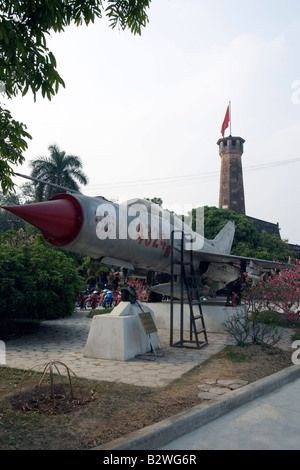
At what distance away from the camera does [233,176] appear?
45656 millimetres

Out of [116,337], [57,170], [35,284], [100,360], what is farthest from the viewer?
[57,170]

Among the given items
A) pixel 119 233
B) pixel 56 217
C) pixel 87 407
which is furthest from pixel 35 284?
pixel 87 407

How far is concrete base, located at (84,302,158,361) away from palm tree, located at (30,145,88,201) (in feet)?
70.8

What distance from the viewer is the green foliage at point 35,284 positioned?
8.41 meters

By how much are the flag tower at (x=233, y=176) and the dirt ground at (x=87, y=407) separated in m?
40.6

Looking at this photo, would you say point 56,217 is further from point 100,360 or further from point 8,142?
point 100,360

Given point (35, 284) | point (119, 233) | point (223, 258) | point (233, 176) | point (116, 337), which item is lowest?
point (116, 337)

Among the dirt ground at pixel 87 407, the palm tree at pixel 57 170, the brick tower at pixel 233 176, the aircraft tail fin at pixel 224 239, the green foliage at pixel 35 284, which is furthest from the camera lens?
the brick tower at pixel 233 176

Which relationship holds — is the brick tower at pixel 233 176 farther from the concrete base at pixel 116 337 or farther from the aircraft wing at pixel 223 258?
the concrete base at pixel 116 337

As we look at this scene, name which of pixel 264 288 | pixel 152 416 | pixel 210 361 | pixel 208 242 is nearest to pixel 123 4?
pixel 152 416
